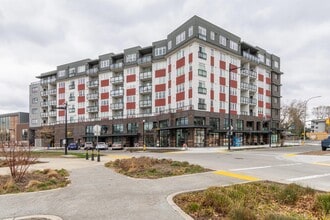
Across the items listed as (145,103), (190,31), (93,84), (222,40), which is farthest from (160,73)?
(93,84)

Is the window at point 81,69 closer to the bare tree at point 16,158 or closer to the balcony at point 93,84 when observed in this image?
the balcony at point 93,84

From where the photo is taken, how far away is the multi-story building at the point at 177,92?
51.5 m

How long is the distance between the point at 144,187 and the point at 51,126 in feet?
259

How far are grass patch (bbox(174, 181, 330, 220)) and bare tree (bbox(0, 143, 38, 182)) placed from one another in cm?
686

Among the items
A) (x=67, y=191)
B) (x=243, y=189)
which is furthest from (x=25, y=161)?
(x=243, y=189)

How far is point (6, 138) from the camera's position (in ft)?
42.1

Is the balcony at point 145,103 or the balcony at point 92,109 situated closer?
the balcony at point 145,103

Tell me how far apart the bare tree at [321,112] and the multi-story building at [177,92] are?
180 ft

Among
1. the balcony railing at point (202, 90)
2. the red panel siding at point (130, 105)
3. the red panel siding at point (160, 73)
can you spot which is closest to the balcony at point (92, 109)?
the red panel siding at point (130, 105)

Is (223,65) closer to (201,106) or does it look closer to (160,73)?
(201,106)

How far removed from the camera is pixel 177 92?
54.7 metres

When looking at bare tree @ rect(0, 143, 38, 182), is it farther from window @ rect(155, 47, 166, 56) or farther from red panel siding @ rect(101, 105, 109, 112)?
red panel siding @ rect(101, 105, 109, 112)

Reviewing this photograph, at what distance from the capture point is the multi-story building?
5153 centimetres

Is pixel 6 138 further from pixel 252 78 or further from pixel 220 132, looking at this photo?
pixel 252 78
